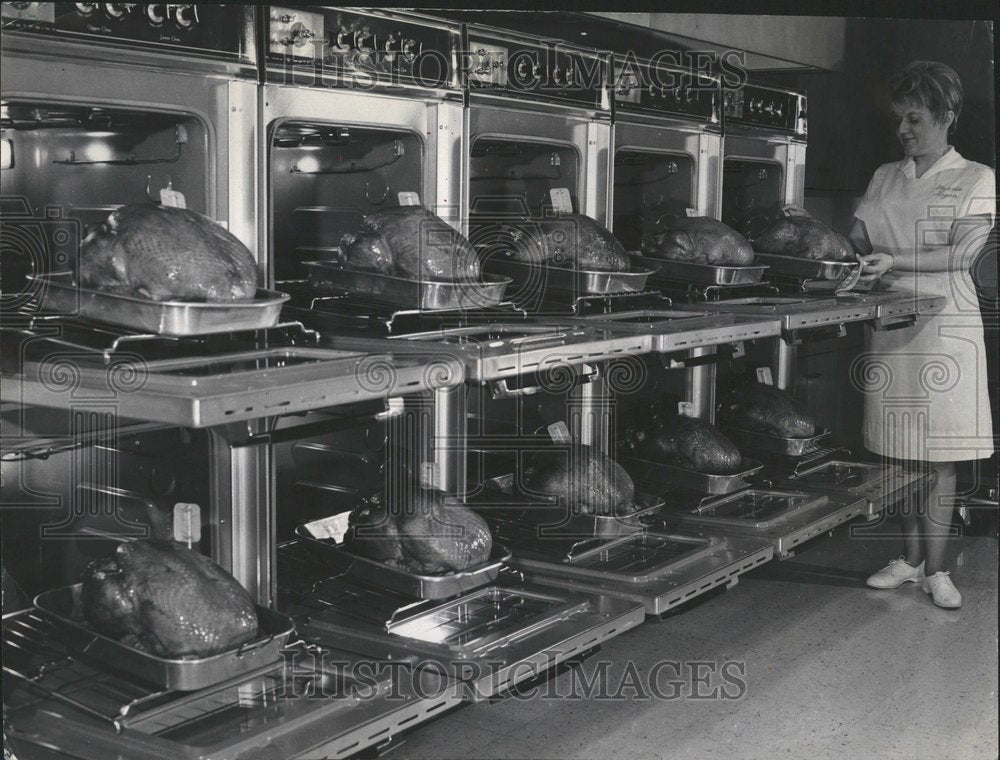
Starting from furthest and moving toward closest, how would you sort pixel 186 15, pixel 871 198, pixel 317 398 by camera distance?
1. pixel 871 198
2. pixel 186 15
3. pixel 317 398

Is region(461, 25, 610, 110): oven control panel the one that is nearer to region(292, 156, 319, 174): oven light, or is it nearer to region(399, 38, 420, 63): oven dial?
region(399, 38, 420, 63): oven dial

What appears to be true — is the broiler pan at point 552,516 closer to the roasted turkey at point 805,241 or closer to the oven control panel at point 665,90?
the roasted turkey at point 805,241

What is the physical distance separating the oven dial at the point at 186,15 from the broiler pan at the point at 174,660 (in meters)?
1.33

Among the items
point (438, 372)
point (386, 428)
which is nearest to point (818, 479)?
point (386, 428)

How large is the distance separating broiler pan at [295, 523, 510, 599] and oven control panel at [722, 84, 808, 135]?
2.56 metres

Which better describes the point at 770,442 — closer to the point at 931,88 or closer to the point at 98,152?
the point at 931,88

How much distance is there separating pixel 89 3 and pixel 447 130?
1206mm

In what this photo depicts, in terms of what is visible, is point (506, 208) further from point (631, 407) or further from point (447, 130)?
point (631, 407)

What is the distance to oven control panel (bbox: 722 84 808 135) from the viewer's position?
487cm

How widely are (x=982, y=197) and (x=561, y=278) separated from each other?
1971mm

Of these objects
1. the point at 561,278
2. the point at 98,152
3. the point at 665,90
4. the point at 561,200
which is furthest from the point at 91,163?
the point at 665,90

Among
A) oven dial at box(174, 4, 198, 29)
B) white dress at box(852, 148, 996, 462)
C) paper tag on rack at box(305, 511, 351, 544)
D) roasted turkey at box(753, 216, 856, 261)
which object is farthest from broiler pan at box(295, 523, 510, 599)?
white dress at box(852, 148, 996, 462)

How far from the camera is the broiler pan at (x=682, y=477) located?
4.19m

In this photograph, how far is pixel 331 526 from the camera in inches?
136
